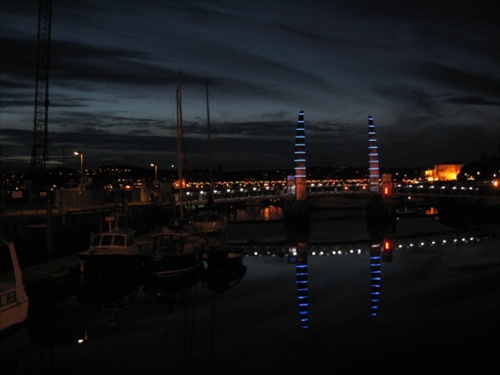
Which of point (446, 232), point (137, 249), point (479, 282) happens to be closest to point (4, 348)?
point (137, 249)

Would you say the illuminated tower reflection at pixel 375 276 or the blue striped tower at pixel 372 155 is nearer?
the illuminated tower reflection at pixel 375 276

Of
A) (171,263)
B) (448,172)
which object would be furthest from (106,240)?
(448,172)

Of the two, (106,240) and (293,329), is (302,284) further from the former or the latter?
(106,240)

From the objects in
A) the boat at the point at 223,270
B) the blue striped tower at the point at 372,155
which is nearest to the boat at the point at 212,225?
the boat at the point at 223,270

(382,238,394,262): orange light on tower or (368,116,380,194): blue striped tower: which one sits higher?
(368,116,380,194): blue striped tower

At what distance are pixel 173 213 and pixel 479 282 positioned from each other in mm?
29316

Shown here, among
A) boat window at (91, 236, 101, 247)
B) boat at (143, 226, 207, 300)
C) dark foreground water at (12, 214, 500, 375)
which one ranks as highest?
boat window at (91, 236, 101, 247)

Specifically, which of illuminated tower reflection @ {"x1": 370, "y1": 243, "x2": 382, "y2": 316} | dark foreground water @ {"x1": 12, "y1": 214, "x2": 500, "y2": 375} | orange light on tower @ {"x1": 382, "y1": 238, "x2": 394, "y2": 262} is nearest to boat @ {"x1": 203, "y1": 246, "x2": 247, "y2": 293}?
dark foreground water @ {"x1": 12, "y1": 214, "x2": 500, "y2": 375}

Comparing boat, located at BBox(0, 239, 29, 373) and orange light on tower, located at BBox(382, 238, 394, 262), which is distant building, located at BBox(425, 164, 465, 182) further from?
boat, located at BBox(0, 239, 29, 373)

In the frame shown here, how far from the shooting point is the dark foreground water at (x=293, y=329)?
18531mm

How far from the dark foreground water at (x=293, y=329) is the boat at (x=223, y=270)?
739mm

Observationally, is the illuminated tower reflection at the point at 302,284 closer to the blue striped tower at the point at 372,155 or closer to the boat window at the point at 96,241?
the boat window at the point at 96,241

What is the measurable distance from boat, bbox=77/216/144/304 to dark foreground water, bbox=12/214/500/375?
159 centimetres

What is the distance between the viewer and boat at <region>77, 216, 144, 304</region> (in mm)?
28906
